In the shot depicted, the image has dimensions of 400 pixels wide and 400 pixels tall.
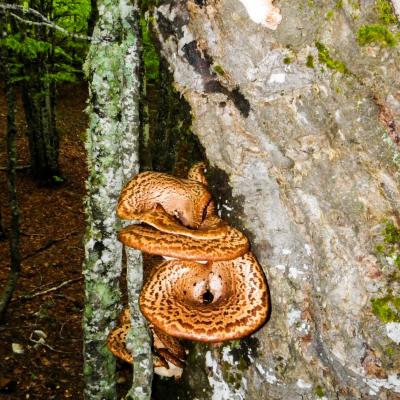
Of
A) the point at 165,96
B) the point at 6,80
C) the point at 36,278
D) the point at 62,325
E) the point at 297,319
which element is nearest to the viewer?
the point at 297,319

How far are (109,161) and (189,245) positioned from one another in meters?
1.51

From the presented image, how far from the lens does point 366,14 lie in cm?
185

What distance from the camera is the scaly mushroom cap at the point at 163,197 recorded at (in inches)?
99.4

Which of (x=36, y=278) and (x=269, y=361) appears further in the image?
(x=36, y=278)

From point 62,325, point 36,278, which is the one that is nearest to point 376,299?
point 62,325

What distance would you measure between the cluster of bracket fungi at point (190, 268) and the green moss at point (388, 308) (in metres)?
0.54

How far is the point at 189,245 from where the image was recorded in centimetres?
221

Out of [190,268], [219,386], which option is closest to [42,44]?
[190,268]

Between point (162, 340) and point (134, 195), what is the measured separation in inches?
50.6

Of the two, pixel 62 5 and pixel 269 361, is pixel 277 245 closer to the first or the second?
pixel 269 361

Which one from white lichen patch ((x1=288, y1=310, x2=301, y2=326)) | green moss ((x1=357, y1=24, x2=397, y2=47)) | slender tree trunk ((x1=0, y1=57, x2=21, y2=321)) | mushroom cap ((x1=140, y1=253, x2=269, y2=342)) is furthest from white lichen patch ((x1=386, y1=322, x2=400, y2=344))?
slender tree trunk ((x1=0, y1=57, x2=21, y2=321))

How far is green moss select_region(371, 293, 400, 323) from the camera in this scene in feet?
6.10

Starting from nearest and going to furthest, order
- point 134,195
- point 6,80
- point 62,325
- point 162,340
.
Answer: point 134,195
point 162,340
point 6,80
point 62,325

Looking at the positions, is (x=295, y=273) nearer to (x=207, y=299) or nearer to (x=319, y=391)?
(x=319, y=391)
